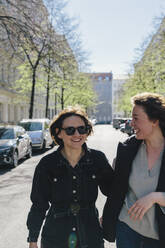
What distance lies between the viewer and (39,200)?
2.16 m

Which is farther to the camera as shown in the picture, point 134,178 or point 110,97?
point 110,97

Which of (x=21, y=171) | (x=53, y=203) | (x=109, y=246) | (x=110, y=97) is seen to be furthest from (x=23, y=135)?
(x=110, y=97)

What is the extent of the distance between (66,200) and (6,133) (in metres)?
10.1

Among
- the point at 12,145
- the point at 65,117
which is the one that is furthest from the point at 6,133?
the point at 65,117

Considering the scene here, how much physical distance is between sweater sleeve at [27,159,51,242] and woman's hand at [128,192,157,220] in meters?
0.65

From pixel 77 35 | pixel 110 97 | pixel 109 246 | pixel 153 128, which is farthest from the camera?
pixel 110 97

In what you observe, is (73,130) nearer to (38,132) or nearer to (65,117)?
(65,117)

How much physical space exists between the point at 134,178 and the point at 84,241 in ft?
1.84

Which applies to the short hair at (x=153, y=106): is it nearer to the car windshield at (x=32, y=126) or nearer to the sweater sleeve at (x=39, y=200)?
the sweater sleeve at (x=39, y=200)

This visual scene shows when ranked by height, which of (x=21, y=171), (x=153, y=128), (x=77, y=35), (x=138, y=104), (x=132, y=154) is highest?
(x=77, y=35)

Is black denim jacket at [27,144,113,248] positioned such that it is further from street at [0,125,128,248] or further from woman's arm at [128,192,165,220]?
street at [0,125,128,248]

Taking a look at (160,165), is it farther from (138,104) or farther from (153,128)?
(138,104)

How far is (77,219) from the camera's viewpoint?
204 centimetres

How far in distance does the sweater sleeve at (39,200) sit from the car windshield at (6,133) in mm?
9589
